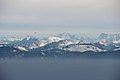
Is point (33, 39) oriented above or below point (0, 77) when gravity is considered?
above

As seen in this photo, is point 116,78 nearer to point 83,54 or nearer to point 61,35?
point 61,35

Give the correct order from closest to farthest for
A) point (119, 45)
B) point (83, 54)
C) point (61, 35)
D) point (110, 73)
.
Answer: point (110, 73), point (61, 35), point (119, 45), point (83, 54)

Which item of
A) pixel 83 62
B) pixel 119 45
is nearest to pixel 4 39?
pixel 119 45

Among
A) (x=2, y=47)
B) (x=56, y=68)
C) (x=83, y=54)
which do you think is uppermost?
(x=2, y=47)

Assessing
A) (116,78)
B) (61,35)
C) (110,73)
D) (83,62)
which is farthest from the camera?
(83,62)

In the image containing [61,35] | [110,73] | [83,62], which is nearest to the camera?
[110,73]

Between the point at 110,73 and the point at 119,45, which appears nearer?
the point at 110,73

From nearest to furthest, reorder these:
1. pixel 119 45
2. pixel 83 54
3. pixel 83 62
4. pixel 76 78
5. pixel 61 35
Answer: pixel 61 35 < pixel 119 45 < pixel 76 78 < pixel 83 54 < pixel 83 62

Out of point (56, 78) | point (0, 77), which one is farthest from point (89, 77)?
point (0, 77)

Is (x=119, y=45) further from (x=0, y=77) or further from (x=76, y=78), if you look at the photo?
(x=0, y=77)
